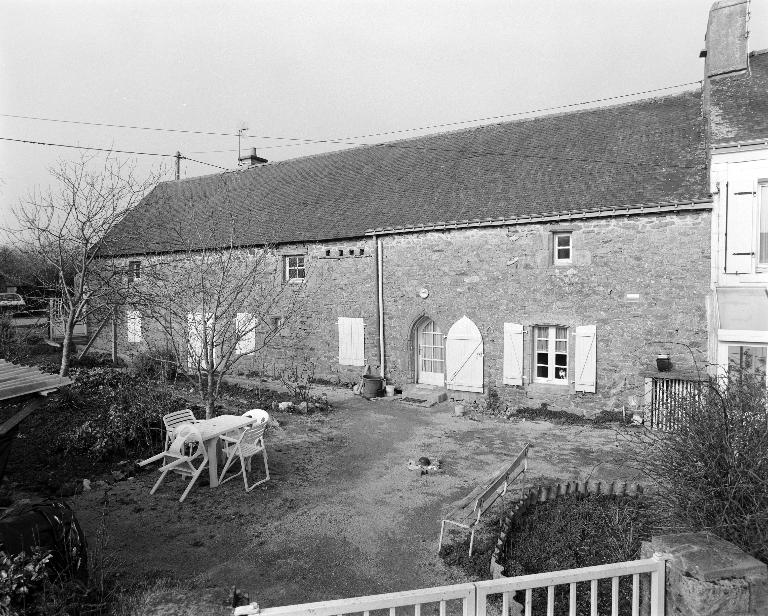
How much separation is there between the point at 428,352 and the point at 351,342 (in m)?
2.53

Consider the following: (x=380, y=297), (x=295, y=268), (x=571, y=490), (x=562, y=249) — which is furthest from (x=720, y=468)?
(x=295, y=268)

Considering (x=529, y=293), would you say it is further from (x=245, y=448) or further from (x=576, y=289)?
(x=245, y=448)

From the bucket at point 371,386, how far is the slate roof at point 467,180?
4.56m

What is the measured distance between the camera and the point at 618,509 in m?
6.82

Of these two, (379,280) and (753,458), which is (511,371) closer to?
(379,280)

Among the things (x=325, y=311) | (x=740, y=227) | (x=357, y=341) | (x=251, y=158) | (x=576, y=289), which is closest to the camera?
(x=740, y=227)

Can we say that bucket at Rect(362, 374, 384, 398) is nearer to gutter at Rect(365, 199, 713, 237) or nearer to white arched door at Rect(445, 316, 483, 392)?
white arched door at Rect(445, 316, 483, 392)

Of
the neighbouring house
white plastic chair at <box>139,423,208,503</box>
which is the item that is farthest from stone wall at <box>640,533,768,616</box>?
the neighbouring house

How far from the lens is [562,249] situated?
1402 centimetres

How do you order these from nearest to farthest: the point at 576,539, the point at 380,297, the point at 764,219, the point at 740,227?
the point at 576,539 < the point at 764,219 < the point at 740,227 < the point at 380,297

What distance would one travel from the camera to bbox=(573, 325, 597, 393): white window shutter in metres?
13.2

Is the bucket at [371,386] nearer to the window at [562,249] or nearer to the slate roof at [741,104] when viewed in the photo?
the window at [562,249]

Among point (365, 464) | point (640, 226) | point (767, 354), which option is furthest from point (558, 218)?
point (365, 464)

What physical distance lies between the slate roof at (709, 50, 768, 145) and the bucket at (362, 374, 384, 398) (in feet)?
33.2
